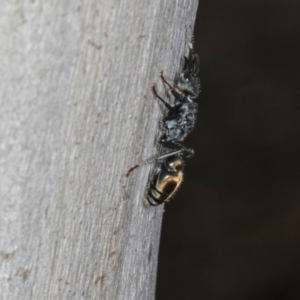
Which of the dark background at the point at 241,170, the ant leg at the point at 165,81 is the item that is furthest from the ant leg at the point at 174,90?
the dark background at the point at 241,170

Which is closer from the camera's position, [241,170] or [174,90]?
[174,90]

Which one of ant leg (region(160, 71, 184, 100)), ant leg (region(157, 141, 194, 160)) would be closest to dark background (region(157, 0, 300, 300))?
ant leg (region(157, 141, 194, 160))

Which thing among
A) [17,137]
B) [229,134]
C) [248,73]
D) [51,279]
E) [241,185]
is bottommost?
[51,279]

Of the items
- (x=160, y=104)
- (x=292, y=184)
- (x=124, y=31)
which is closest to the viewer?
(x=124, y=31)

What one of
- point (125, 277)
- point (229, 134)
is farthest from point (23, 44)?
point (229, 134)

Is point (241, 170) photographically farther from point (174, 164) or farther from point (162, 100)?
point (162, 100)

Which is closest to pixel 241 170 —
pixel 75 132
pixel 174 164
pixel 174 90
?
pixel 174 164

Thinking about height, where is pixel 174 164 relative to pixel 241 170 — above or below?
below

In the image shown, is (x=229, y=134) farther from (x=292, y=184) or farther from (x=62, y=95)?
(x=62, y=95)

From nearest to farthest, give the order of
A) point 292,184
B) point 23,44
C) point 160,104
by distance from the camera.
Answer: point 23,44
point 160,104
point 292,184
